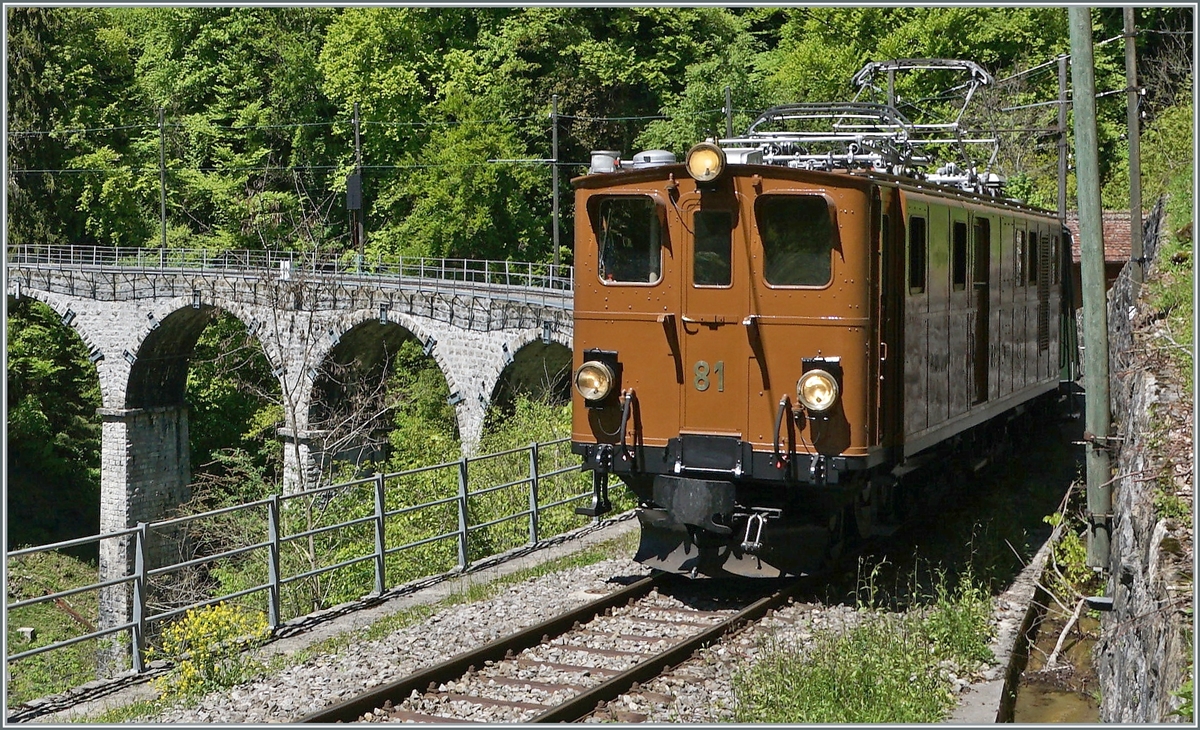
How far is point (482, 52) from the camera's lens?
4666cm

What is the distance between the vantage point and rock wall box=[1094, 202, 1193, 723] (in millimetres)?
5328

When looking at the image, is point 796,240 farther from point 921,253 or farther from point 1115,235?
point 1115,235

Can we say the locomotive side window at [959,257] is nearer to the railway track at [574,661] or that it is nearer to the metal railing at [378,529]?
the railway track at [574,661]

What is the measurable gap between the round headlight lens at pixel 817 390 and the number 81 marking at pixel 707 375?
0.61 m

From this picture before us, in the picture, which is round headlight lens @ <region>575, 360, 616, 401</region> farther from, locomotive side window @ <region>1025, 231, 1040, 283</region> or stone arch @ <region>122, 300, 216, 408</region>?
stone arch @ <region>122, 300, 216, 408</region>

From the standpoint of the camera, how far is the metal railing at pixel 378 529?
8.66 metres

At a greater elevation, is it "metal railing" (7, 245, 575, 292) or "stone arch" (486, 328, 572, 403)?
"metal railing" (7, 245, 575, 292)

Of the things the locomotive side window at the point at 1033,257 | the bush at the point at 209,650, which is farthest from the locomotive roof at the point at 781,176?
the bush at the point at 209,650

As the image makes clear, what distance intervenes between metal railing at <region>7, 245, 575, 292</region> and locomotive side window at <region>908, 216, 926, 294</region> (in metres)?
24.2

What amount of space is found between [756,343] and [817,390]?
576 mm

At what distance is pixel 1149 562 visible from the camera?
245 inches

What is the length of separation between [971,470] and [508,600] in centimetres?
553

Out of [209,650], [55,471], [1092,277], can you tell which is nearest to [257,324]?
[55,471]

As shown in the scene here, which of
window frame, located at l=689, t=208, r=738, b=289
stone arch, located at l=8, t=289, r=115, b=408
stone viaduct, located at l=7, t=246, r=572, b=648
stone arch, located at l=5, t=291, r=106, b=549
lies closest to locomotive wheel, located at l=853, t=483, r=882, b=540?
window frame, located at l=689, t=208, r=738, b=289
